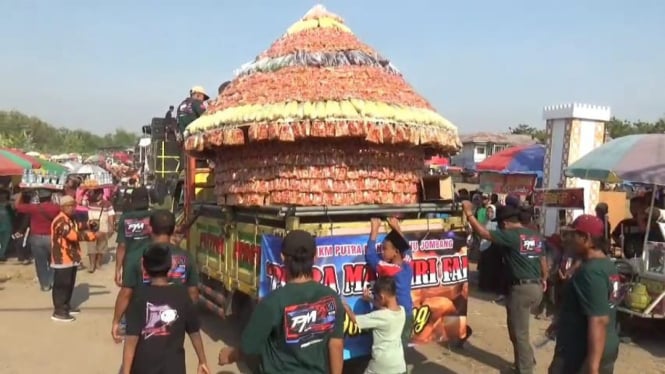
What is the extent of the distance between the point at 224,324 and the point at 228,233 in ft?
5.75

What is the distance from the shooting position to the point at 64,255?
21.9 feet

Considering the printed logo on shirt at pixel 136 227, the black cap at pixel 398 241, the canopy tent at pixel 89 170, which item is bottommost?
the canopy tent at pixel 89 170

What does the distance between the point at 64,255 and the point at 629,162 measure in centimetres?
735

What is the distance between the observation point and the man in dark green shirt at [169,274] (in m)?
3.95

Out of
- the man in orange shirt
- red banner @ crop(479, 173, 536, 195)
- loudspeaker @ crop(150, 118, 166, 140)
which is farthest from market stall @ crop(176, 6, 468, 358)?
red banner @ crop(479, 173, 536, 195)

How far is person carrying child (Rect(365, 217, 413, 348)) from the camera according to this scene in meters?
4.34

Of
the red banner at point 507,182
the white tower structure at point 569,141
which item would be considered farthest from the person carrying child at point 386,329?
the red banner at point 507,182

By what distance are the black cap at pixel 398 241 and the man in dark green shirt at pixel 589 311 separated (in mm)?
1387

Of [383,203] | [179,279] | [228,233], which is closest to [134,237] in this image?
[228,233]

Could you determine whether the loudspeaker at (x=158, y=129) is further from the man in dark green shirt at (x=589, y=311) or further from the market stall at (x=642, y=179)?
the man in dark green shirt at (x=589, y=311)

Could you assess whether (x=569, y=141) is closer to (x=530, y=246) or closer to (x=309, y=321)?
(x=530, y=246)

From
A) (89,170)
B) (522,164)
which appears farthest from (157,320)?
(89,170)

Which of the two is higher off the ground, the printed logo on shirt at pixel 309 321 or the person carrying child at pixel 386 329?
the printed logo on shirt at pixel 309 321

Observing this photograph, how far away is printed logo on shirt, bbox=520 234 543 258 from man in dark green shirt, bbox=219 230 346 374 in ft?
9.62
